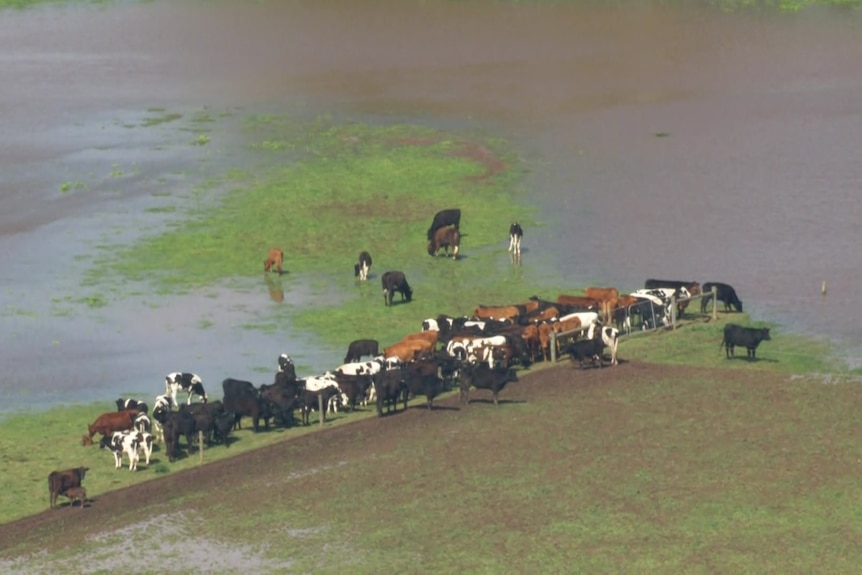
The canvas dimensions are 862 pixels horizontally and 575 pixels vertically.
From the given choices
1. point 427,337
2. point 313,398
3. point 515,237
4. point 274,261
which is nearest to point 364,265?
point 274,261

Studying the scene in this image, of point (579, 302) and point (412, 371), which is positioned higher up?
point (579, 302)

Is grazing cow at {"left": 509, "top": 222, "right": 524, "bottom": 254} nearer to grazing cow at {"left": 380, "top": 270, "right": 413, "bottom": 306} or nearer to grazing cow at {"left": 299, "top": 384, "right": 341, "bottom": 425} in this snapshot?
grazing cow at {"left": 380, "top": 270, "right": 413, "bottom": 306}

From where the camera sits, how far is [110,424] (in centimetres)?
3866

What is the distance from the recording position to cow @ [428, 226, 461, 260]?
173 feet

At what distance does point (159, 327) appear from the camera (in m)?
47.4

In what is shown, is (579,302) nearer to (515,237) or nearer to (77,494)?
(515,237)

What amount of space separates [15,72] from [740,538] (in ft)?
201

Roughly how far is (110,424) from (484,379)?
774 cm

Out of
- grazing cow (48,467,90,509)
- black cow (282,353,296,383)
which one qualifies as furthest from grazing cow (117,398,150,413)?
grazing cow (48,467,90,509)

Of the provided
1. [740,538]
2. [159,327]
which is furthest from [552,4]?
[740,538]

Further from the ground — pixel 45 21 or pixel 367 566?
pixel 45 21

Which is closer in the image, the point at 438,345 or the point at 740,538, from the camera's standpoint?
the point at 740,538

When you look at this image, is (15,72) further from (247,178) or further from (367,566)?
(367,566)

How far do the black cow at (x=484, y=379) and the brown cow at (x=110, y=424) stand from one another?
6864 millimetres
